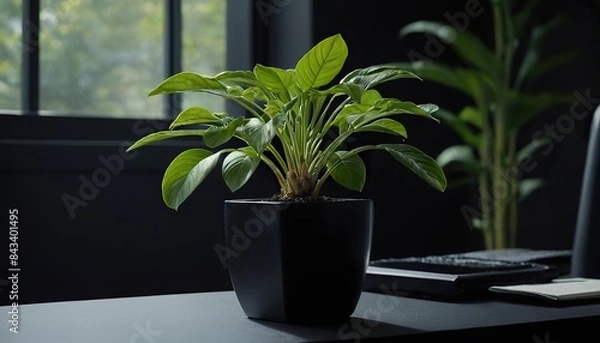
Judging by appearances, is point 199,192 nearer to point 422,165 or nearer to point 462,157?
point 462,157

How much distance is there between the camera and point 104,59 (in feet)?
11.7

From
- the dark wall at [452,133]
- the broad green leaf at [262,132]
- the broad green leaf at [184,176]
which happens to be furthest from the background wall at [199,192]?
the broad green leaf at [262,132]

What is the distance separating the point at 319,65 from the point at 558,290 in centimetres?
48

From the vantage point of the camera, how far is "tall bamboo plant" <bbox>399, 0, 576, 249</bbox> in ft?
10.2

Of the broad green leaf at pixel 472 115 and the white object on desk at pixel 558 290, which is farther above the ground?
the broad green leaf at pixel 472 115

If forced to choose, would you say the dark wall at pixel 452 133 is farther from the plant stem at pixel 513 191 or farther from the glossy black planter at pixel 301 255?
the glossy black planter at pixel 301 255

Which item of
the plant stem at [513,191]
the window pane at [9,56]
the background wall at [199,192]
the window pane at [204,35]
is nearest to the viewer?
the background wall at [199,192]

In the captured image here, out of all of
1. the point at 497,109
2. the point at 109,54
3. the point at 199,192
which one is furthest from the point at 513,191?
the point at 109,54

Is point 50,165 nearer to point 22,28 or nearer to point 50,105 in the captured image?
point 22,28

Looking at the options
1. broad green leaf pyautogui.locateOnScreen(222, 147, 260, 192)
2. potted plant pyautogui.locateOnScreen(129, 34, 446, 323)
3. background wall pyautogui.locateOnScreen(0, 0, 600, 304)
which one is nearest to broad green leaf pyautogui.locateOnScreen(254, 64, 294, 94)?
potted plant pyautogui.locateOnScreen(129, 34, 446, 323)

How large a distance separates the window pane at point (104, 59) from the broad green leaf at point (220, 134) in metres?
2.26

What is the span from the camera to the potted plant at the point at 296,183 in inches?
44.5

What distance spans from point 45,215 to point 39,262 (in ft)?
0.41

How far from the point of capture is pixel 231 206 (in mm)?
1190
